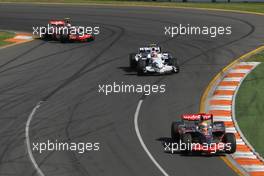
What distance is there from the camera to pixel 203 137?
27.3m

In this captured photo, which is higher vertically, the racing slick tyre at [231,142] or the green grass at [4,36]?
the racing slick tyre at [231,142]

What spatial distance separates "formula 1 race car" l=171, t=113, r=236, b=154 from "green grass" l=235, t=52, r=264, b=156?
53.5 inches

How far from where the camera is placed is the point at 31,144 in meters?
29.0

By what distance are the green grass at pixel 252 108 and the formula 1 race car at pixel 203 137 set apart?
1360mm

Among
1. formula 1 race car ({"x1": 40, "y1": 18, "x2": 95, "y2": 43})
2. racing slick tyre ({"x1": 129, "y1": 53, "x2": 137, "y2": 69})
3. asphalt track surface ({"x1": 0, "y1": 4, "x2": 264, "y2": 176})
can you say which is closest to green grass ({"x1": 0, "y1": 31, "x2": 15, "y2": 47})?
asphalt track surface ({"x1": 0, "y1": 4, "x2": 264, "y2": 176})

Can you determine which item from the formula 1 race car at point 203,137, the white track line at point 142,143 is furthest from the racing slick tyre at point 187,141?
the white track line at point 142,143

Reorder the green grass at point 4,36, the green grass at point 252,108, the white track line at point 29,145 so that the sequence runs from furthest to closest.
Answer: the green grass at point 4,36
the green grass at point 252,108
the white track line at point 29,145

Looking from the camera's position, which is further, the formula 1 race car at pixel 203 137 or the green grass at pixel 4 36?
the green grass at pixel 4 36

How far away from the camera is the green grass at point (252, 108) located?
29281 mm

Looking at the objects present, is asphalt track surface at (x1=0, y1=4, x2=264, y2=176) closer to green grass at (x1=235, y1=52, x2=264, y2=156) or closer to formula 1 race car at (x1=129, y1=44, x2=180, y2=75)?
formula 1 race car at (x1=129, y1=44, x2=180, y2=75)

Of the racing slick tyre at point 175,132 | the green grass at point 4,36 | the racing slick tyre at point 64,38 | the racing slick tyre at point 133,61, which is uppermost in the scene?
the racing slick tyre at point 175,132

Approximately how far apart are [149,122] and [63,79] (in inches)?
378

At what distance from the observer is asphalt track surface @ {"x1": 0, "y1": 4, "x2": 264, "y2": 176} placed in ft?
87.6

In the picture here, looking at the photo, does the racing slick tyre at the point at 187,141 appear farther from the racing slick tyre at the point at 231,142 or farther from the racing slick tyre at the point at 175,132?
the racing slick tyre at the point at 231,142
